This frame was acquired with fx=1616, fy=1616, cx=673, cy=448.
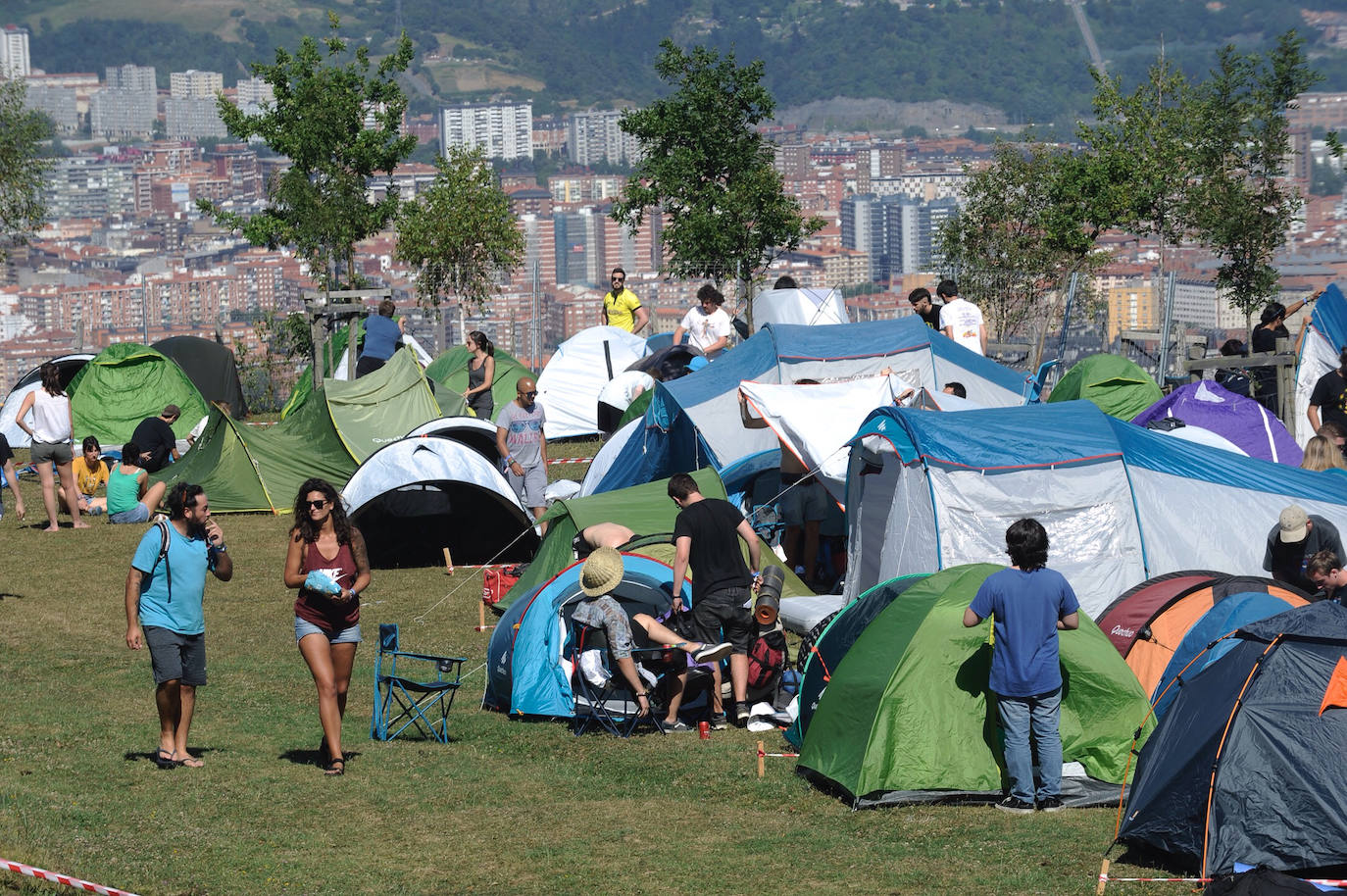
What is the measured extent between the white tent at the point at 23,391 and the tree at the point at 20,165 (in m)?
4.22

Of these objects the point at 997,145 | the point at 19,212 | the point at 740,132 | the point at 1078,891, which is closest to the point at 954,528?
the point at 1078,891

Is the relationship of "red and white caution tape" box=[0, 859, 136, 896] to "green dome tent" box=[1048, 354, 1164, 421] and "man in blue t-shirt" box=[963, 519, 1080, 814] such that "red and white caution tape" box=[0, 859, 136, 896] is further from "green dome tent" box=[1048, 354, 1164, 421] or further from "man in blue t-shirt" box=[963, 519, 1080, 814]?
"green dome tent" box=[1048, 354, 1164, 421]

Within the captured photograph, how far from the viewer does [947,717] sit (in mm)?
8352

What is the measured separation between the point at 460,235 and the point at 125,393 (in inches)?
529

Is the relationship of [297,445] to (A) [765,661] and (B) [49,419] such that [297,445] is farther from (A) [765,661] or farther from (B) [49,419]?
(A) [765,661]

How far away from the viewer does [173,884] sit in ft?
23.0

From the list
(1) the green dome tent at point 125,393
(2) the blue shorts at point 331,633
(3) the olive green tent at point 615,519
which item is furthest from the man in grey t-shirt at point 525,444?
(1) the green dome tent at point 125,393

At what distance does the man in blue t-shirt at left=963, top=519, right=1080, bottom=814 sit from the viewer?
805 centimetres

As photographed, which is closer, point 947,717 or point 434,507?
point 947,717

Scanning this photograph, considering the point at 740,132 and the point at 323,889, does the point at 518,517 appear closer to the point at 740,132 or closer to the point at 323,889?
the point at 323,889

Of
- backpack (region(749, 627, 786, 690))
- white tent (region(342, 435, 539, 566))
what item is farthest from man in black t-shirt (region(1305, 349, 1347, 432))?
white tent (region(342, 435, 539, 566))

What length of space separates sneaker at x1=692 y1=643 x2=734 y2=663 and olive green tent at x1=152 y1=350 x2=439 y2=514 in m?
9.58

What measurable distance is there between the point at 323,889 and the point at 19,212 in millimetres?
23916

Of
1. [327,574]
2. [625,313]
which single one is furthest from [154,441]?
[327,574]
